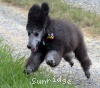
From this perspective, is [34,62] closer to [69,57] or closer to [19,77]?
[19,77]

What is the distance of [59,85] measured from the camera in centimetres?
640

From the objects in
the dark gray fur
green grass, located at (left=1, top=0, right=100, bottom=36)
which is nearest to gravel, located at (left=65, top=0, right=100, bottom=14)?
green grass, located at (left=1, top=0, right=100, bottom=36)

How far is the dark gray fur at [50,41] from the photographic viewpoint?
662 cm

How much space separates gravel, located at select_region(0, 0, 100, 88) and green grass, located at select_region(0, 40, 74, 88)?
78 cm

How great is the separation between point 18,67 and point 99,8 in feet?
30.6

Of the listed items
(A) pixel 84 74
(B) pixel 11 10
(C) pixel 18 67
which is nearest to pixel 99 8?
(B) pixel 11 10

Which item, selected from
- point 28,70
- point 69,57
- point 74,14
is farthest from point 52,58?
point 74,14

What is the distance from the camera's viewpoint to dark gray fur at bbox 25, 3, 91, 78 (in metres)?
6.62

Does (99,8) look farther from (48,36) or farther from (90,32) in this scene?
(48,36)

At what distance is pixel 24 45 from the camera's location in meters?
10.9

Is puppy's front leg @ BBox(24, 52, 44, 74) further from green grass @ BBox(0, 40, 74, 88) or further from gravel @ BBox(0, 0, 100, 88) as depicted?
gravel @ BBox(0, 0, 100, 88)

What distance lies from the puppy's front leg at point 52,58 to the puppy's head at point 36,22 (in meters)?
0.26

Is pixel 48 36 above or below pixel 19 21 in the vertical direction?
above

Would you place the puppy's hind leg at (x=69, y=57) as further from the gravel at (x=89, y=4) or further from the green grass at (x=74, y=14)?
the gravel at (x=89, y=4)
